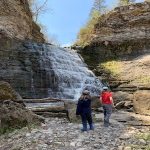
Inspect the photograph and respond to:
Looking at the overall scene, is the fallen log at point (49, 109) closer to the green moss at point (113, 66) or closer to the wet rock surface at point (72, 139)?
the wet rock surface at point (72, 139)

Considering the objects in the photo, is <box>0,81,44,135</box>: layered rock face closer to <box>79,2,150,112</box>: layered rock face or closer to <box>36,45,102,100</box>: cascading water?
<box>36,45,102,100</box>: cascading water

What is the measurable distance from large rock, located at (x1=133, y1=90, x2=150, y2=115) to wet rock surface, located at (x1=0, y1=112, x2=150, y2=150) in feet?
19.4

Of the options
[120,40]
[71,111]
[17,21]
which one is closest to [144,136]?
[71,111]

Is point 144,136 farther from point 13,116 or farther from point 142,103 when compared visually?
point 142,103

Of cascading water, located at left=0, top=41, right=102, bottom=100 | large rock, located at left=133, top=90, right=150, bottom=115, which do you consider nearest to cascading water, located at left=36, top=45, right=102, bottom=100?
cascading water, located at left=0, top=41, right=102, bottom=100

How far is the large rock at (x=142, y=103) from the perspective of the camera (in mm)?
23375

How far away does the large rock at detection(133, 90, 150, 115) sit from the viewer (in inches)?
920

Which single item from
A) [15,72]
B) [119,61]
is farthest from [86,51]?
[15,72]

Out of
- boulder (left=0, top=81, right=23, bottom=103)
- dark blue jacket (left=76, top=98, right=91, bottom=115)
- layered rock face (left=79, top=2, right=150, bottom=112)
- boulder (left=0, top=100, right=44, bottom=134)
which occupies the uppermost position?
layered rock face (left=79, top=2, right=150, bottom=112)

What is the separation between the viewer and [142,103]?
2386cm

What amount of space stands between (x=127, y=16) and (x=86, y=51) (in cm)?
620

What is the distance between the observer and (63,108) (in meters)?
20.8

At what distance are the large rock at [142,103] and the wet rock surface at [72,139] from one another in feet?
19.4

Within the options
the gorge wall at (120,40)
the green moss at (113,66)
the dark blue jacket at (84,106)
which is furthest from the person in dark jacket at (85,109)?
the gorge wall at (120,40)
